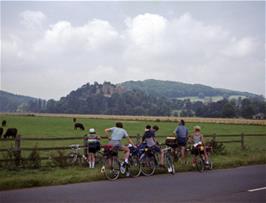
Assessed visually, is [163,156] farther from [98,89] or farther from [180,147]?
[98,89]

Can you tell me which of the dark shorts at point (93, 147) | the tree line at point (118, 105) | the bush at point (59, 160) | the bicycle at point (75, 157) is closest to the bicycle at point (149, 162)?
the dark shorts at point (93, 147)

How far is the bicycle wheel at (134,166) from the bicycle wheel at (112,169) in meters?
0.69

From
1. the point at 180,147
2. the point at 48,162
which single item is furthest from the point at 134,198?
the point at 180,147

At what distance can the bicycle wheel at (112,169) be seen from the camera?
1264cm

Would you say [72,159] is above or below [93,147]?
below

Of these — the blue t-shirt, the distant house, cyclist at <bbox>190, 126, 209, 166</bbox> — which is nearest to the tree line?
the distant house

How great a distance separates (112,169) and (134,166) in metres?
1.27

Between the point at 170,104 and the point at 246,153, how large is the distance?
157916mm

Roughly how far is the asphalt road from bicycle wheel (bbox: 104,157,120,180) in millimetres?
309

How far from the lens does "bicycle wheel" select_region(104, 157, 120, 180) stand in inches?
498

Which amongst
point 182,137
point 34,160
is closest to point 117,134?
point 34,160

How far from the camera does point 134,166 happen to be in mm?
13820

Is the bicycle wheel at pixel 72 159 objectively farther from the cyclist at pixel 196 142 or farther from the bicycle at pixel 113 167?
the cyclist at pixel 196 142

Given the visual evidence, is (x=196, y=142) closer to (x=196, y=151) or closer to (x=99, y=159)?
(x=196, y=151)
